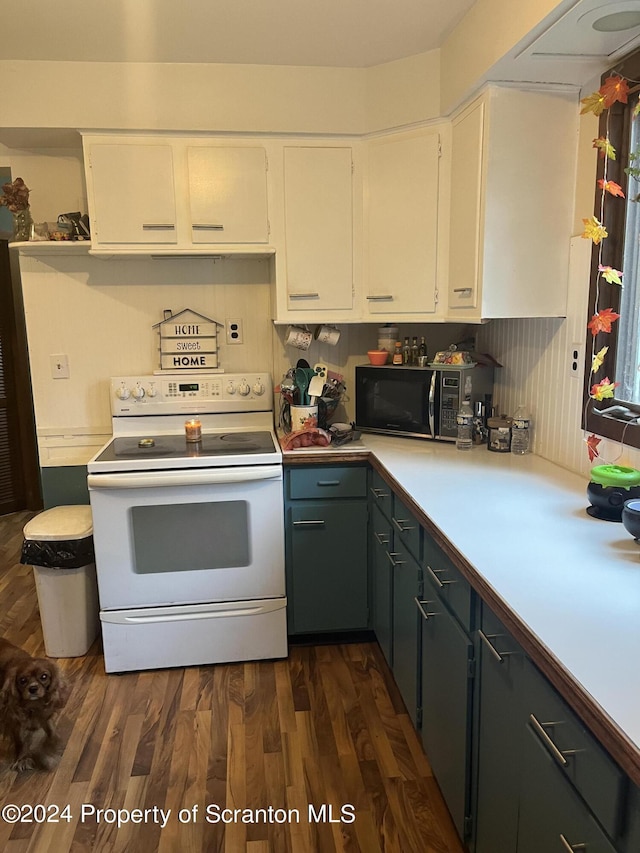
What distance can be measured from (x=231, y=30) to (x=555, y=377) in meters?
1.65

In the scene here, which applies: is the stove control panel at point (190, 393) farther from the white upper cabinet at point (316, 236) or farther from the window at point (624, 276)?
the window at point (624, 276)

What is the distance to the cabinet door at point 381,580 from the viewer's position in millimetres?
2312

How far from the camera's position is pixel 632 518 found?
1474 mm

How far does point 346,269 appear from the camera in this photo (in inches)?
106

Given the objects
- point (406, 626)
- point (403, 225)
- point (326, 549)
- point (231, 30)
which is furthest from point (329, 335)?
point (406, 626)

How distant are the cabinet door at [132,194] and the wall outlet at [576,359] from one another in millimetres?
1605

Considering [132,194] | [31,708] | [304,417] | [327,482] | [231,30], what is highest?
[231,30]

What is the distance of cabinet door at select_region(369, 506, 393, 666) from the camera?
231cm

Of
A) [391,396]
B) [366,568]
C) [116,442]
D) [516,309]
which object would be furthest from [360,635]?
[516,309]

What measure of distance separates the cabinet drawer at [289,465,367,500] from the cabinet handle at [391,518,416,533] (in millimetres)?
395

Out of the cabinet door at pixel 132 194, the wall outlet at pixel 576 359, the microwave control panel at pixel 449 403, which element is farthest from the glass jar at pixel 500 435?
the cabinet door at pixel 132 194

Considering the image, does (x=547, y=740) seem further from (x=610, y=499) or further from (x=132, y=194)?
(x=132, y=194)

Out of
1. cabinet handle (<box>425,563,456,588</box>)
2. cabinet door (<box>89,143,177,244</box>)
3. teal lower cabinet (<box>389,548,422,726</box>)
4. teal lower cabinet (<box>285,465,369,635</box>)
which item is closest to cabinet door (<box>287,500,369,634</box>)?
teal lower cabinet (<box>285,465,369,635</box>)

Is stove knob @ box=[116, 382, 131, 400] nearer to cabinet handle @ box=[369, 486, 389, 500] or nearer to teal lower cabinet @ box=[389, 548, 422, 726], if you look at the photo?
cabinet handle @ box=[369, 486, 389, 500]
